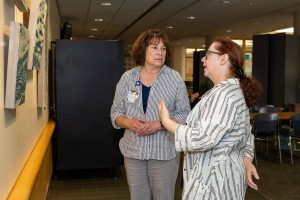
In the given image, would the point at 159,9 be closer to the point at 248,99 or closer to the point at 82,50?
the point at 82,50

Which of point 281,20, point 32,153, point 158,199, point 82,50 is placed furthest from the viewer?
point 281,20

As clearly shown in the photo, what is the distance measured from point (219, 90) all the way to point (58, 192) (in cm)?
339

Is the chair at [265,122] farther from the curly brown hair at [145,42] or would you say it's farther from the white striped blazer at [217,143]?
the white striped blazer at [217,143]

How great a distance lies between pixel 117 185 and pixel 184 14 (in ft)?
19.0

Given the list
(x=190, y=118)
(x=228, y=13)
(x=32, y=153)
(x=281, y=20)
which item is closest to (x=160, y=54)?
(x=190, y=118)

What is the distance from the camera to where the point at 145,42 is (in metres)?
2.58

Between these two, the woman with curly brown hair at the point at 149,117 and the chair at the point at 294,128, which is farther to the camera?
the chair at the point at 294,128

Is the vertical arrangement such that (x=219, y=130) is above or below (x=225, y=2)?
below

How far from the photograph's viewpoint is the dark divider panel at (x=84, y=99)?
4961mm

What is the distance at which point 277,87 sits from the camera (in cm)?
933

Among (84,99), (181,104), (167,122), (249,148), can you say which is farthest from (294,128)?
(167,122)

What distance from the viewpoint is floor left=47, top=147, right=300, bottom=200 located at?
14.7 feet

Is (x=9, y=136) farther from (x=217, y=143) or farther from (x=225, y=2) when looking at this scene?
(x=225, y=2)

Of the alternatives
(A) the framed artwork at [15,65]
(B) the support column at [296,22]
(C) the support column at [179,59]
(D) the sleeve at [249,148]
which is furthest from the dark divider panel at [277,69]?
(C) the support column at [179,59]
